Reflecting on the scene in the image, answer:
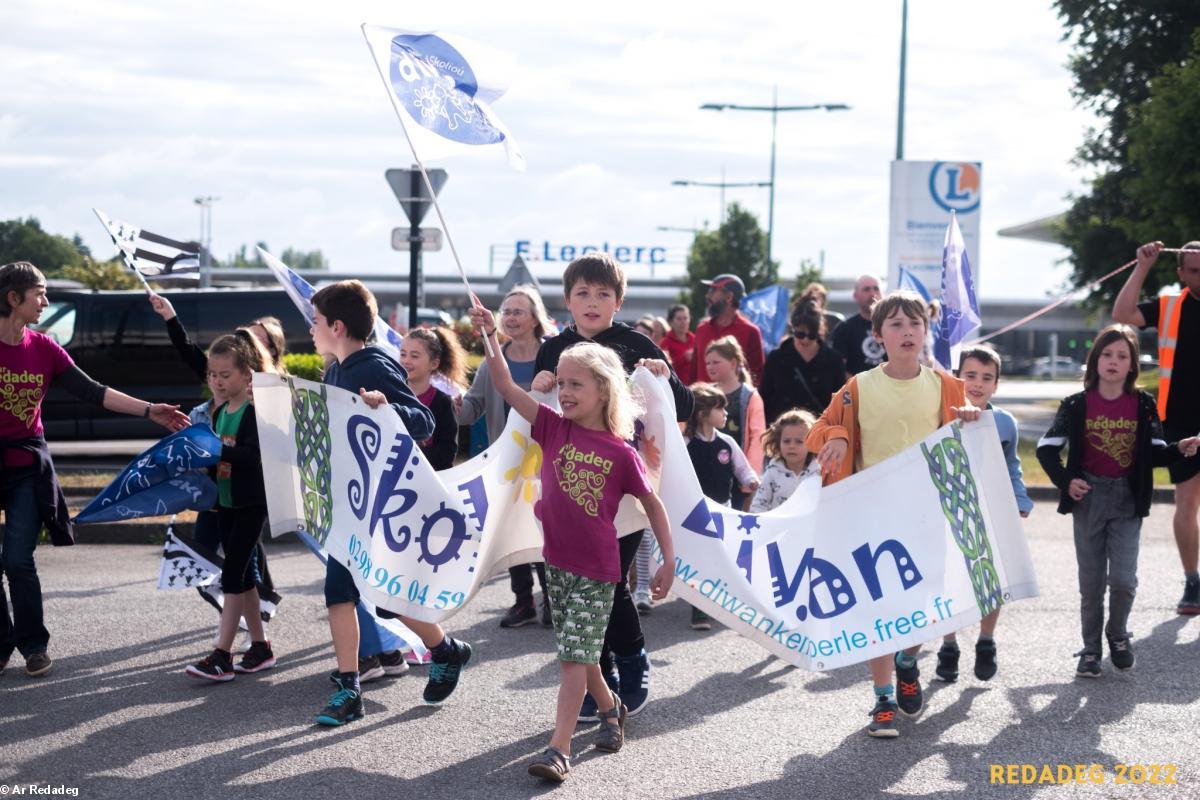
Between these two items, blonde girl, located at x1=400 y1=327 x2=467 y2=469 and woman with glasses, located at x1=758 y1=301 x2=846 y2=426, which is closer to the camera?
blonde girl, located at x1=400 y1=327 x2=467 y2=469

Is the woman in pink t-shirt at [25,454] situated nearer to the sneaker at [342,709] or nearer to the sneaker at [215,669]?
the sneaker at [215,669]

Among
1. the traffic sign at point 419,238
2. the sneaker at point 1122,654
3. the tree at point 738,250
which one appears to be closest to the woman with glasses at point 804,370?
the sneaker at point 1122,654

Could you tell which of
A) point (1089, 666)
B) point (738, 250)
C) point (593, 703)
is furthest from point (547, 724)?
point (738, 250)

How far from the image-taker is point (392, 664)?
6871 mm

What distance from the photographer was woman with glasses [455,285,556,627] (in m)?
7.83

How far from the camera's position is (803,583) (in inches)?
227

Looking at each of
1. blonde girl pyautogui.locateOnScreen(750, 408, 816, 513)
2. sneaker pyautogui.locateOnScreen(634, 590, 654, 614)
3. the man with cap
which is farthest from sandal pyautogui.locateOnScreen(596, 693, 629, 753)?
the man with cap

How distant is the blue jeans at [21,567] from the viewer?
6.67 meters

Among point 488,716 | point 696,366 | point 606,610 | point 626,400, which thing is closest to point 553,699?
point 488,716

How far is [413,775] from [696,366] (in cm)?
704

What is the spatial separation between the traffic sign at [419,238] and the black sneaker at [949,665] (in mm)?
8186

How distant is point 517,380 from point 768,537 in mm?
2511

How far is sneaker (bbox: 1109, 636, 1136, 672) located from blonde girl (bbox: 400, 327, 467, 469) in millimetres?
3429

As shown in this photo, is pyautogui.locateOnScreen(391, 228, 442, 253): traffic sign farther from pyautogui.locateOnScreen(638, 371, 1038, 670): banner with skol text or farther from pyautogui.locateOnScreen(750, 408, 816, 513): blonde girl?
pyautogui.locateOnScreen(638, 371, 1038, 670): banner with skol text
